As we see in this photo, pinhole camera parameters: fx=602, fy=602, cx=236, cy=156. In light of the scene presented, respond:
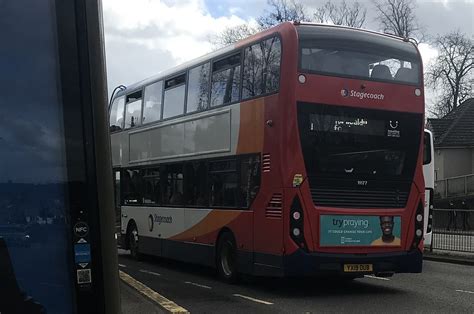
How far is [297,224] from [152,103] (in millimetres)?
6472

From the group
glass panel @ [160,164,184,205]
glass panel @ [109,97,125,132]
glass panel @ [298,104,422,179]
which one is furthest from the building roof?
glass panel @ [298,104,422,179]

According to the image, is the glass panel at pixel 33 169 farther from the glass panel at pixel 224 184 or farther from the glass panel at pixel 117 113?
the glass panel at pixel 117 113

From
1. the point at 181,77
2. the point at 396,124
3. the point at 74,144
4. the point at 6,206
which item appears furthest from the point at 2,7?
the point at 181,77

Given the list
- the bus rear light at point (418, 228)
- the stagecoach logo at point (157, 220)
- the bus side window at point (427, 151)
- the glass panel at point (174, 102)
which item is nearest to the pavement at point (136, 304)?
the stagecoach logo at point (157, 220)

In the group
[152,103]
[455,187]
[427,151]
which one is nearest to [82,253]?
[152,103]

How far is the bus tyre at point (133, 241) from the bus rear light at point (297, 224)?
299 inches

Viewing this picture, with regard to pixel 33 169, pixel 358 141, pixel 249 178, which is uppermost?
pixel 358 141

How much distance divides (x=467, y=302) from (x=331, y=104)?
3802 mm

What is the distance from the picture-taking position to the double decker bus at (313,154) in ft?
31.9

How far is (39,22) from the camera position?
9.46ft

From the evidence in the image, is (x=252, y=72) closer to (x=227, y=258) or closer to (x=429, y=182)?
(x=227, y=258)

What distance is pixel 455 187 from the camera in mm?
38562

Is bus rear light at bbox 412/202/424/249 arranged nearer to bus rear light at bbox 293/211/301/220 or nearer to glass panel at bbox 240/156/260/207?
bus rear light at bbox 293/211/301/220

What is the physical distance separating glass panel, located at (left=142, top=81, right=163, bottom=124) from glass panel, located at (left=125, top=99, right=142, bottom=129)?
43 cm
